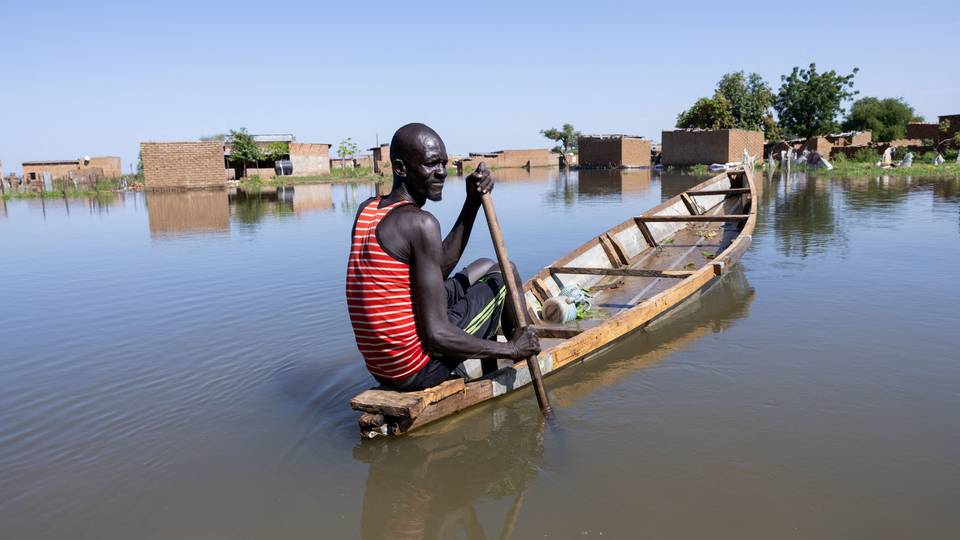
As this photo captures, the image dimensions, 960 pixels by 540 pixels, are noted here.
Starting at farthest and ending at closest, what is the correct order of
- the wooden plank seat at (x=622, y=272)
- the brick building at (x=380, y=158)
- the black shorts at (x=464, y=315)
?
the brick building at (x=380, y=158)
the wooden plank seat at (x=622, y=272)
the black shorts at (x=464, y=315)

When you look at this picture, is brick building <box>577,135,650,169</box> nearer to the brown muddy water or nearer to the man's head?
the brown muddy water

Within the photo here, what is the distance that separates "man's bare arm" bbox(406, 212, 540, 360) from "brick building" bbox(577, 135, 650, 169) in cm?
Result: 3543

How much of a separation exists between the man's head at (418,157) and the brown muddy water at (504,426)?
4.38 feet

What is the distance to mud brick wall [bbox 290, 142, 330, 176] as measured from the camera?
116 feet

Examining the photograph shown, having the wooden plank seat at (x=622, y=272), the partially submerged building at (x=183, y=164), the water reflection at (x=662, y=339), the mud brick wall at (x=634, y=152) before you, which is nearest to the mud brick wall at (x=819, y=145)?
the mud brick wall at (x=634, y=152)

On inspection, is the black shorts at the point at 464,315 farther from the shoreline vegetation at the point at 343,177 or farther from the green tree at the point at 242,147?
the green tree at the point at 242,147

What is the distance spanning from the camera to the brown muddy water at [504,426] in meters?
2.72

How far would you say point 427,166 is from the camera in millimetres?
2984

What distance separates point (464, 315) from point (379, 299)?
0.50 metres

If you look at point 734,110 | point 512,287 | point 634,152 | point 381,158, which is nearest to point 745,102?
point 734,110

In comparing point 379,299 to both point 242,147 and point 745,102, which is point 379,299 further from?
point 745,102

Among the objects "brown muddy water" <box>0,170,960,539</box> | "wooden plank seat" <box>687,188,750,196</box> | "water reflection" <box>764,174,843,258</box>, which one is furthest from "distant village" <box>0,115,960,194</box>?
"brown muddy water" <box>0,170,960,539</box>

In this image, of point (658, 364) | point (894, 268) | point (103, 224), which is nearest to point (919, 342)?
point (658, 364)

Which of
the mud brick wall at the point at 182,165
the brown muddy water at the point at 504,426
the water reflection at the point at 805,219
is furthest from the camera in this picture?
the mud brick wall at the point at 182,165
